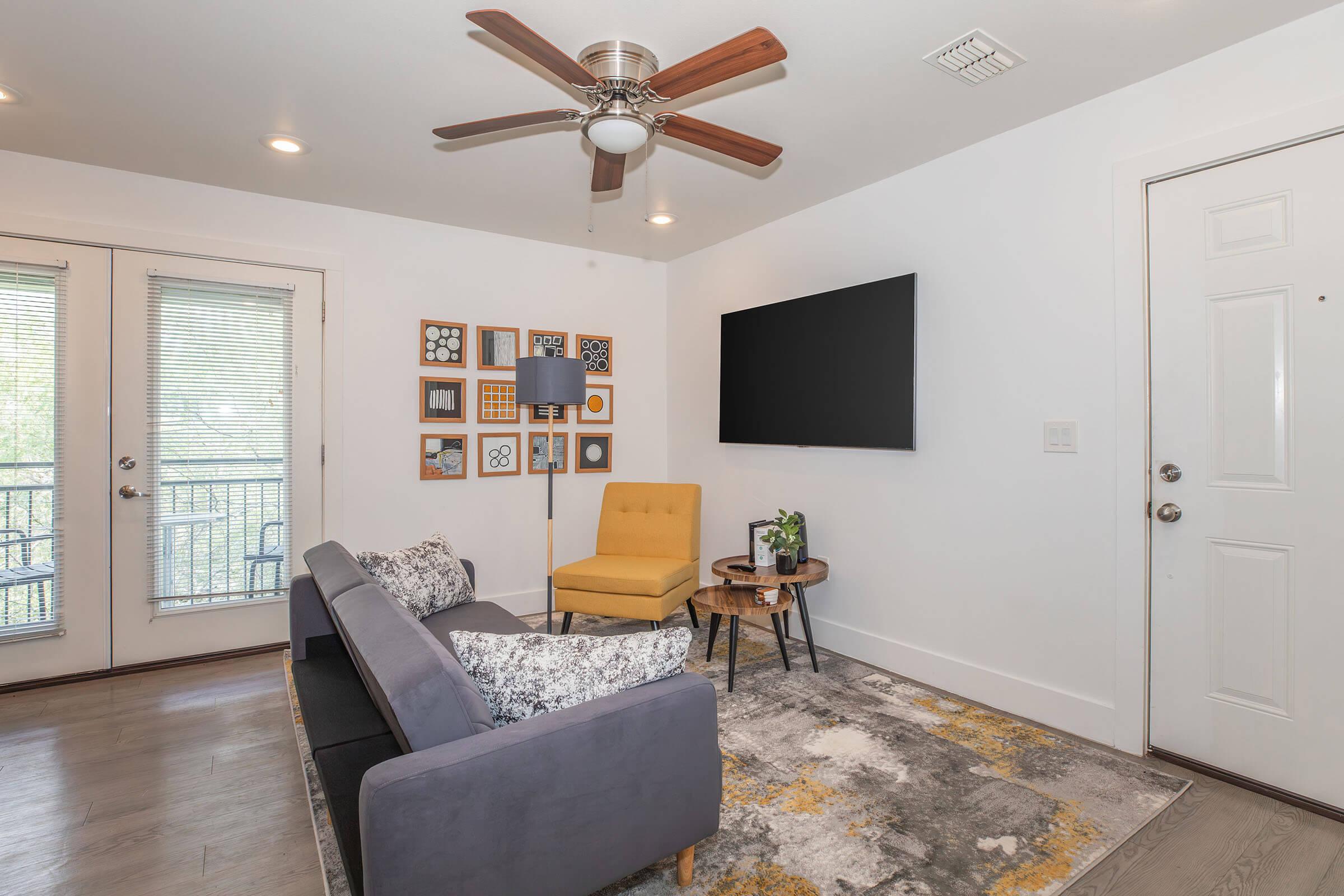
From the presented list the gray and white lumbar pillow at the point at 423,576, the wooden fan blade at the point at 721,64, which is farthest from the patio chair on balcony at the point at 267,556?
the wooden fan blade at the point at 721,64

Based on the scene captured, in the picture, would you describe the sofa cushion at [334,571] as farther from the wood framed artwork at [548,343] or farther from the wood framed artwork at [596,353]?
the wood framed artwork at [596,353]

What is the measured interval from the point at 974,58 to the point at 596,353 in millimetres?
3088

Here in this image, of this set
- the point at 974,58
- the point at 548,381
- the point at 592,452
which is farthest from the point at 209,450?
the point at 974,58

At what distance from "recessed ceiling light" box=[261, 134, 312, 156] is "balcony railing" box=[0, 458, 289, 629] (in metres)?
1.69

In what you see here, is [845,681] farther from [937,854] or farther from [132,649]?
[132,649]

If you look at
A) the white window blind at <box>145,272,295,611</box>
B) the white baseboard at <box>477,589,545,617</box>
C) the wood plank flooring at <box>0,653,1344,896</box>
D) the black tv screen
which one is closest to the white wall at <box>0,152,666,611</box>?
the white baseboard at <box>477,589,545,617</box>

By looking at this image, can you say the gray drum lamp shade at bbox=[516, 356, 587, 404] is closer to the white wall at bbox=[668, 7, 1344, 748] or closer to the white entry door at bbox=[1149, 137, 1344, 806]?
the white wall at bbox=[668, 7, 1344, 748]

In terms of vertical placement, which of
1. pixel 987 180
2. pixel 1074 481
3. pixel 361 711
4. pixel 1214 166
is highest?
pixel 987 180

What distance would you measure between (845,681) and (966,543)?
2.96 ft

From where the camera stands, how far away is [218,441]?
12.0 feet

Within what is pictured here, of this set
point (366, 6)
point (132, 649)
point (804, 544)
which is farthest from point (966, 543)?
point (132, 649)

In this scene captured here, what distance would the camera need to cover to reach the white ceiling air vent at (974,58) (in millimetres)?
2242

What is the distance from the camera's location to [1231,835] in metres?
2.02

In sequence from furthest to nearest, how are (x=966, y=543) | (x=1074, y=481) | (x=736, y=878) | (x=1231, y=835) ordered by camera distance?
(x=966, y=543), (x=1074, y=481), (x=1231, y=835), (x=736, y=878)
